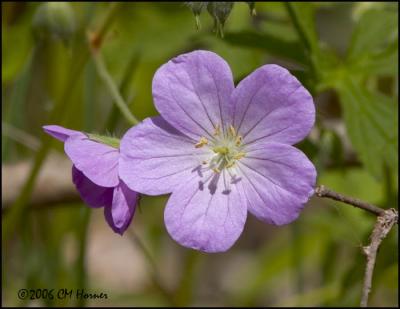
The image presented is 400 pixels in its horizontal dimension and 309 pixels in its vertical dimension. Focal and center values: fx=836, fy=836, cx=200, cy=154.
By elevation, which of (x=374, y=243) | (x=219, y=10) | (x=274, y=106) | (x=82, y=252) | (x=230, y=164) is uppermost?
(x=219, y=10)

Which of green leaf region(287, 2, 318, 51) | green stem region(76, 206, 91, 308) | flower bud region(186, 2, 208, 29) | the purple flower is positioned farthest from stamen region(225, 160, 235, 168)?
green stem region(76, 206, 91, 308)

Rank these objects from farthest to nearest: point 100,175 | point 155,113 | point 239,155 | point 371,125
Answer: point 155,113 < point 371,125 < point 239,155 < point 100,175

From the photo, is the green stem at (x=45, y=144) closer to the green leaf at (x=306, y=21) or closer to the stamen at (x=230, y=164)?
the green leaf at (x=306, y=21)

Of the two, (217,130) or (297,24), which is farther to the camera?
(297,24)

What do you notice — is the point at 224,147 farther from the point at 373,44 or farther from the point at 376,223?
the point at 373,44

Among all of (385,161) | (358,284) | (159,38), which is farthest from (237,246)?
(385,161)

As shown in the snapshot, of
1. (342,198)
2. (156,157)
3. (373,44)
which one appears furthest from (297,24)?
(342,198)

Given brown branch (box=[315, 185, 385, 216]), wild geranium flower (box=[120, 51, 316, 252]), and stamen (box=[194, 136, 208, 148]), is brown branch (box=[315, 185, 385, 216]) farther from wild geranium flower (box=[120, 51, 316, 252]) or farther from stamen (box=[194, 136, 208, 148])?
stamen (box=[194, 136, 208, 148])

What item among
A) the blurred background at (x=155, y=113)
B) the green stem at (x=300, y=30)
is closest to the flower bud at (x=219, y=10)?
the blurred background at (x=155, y=113)

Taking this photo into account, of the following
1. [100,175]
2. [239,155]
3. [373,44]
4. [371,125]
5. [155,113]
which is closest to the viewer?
[100,175]
